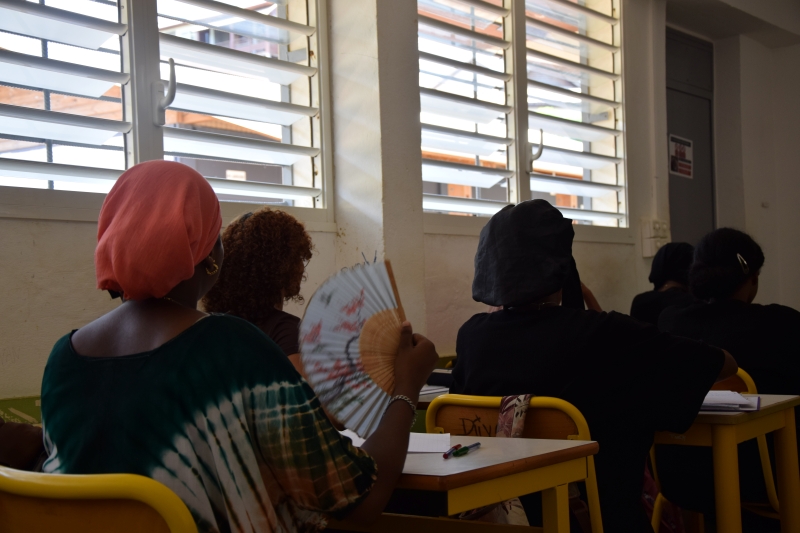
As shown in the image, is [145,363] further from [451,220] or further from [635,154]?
[635,154]

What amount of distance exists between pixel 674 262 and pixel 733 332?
153cm

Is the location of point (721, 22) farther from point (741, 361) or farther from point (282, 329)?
point (282, 329)

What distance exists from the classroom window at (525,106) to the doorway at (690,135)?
910 mm

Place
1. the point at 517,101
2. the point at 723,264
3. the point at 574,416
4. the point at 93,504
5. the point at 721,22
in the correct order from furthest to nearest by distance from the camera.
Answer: the point at 721,22, the point at 517,101, the point at 723,264, the point at 574,416, the point at 93,504

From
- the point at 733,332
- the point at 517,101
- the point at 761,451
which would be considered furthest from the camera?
the point at 517,101

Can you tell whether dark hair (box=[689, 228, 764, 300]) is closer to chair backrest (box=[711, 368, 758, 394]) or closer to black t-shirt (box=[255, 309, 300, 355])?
chair backrest (box=[711, 368, 758, 394])

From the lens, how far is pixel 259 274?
7.91ft

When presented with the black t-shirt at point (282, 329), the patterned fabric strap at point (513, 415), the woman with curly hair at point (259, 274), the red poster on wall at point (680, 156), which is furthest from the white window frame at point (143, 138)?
the red poster on wall at point (680, 156)

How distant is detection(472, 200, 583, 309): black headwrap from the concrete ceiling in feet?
13.2

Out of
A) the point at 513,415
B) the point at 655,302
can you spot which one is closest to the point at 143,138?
the point at 513,415

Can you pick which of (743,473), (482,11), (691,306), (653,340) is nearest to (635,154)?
(482,11)

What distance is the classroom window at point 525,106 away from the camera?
13.7 feet

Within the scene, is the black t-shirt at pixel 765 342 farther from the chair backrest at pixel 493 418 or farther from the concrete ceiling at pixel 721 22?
the concrete ceiling at pixel 721 22

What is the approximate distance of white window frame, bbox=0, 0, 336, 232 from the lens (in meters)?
2.65
